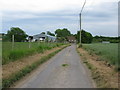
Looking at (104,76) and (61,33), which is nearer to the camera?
(104,76)

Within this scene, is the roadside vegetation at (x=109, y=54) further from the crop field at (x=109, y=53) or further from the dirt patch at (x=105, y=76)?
the dirt patch at (x=105, y=76)

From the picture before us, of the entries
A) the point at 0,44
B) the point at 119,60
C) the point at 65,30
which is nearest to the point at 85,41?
the point at 65,30

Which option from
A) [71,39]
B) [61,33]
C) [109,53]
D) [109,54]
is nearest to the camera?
[109,54]

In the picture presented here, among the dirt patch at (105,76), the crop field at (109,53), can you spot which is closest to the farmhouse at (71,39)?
the crop field at (109,53)

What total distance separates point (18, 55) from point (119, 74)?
29.8 ft

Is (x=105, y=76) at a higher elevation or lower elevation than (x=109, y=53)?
lower

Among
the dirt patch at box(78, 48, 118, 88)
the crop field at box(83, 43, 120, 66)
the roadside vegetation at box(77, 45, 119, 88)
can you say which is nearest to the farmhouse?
the crop field at box(83, 43, 120, 66)

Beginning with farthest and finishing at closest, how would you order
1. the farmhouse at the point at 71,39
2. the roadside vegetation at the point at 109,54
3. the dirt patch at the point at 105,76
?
the farmhouse at the point at 71,39 → the roadside vegetation at the point at 109,54 → the dirt patch at the point at 105,76

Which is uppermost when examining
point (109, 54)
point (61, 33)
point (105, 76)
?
point (61, 33)

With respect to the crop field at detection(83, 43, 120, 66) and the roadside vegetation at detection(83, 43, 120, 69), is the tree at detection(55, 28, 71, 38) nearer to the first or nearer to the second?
the crop field at detection(83, 43, 120, 66)

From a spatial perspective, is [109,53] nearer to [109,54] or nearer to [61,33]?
[109,54]

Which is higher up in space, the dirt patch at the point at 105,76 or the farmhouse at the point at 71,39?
the farmhouse at the point at 71,39

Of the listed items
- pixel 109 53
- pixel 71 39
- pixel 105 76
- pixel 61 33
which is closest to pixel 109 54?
pixel 109 53

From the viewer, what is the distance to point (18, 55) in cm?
1756
